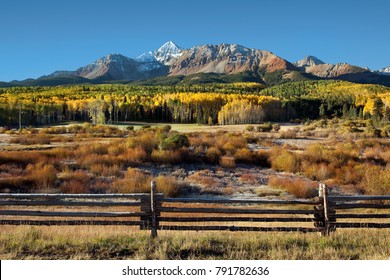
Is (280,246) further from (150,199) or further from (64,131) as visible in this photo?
(64,131)

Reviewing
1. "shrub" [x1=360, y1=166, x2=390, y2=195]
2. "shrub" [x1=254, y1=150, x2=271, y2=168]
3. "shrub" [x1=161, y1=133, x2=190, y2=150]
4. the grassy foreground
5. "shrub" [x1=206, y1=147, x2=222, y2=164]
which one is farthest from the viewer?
"shrub" [x1=161, y1=133, x2=190, y2=150]

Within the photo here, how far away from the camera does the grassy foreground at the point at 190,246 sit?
890 centimetres

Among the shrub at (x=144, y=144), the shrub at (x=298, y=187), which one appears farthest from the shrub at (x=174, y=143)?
the shrub at (x=298, y=187)

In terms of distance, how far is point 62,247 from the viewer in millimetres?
9477

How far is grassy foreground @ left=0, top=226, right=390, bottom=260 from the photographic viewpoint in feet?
29.2

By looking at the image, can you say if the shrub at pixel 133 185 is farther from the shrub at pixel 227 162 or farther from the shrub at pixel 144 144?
the shrub at pixel 144 144

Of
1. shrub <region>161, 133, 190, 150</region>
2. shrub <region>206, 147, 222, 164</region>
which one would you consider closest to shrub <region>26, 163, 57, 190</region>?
shrub <region>161, 133, 190, 150</region>

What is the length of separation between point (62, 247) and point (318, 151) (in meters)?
28.7

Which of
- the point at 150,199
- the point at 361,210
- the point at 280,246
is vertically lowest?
the point at 361,210

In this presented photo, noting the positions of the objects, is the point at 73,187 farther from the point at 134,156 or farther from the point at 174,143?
A: the point at 174,143

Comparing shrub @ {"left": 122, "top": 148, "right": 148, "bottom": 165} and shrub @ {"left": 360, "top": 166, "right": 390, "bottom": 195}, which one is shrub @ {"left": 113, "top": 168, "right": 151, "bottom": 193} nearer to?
shrub @ {"left": 122, "top": 148, "right": 148, "bottom": 165}

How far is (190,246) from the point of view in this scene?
9.41 m

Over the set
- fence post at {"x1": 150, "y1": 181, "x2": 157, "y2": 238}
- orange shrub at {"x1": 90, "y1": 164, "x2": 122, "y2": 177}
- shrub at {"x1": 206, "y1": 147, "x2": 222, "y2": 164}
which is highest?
fence post at {"x1": 150, "y1": 181, "x2": 157, "y2": 238}
